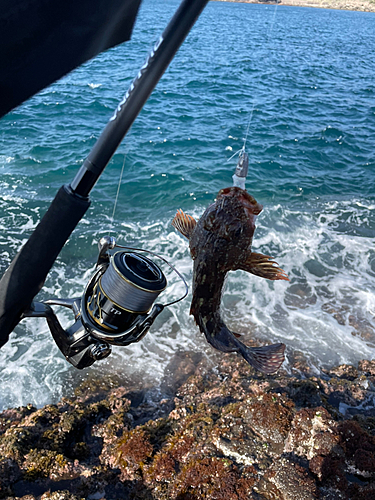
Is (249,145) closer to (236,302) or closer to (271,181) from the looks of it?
(271,181)

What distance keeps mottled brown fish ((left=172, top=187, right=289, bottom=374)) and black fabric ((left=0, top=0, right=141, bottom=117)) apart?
1.64m

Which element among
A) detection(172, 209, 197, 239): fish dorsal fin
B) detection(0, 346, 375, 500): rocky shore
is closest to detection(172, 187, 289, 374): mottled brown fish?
detection(172, 209, 197, 239): fish dorsal fin

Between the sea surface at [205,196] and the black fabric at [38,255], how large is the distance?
1.15 metres

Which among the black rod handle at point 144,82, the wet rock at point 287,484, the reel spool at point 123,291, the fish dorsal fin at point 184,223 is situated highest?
the black rod handle at point 144,82

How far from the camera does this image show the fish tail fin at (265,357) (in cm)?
371

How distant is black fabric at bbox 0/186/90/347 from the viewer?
233 centimetres

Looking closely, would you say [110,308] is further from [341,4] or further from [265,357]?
[341,4]

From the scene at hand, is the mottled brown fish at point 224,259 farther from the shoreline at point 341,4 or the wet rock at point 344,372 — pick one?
the shoreline at point 341,4

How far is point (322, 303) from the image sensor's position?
8.09m

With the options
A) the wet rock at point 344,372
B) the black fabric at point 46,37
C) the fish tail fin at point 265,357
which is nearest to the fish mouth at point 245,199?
the fish tail fin at point 265,357

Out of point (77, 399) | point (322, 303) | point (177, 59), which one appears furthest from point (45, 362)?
point (177, 59)

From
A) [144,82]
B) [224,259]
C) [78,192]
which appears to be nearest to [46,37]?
[144,82]

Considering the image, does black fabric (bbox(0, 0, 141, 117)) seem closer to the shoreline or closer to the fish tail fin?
the fish tail fin

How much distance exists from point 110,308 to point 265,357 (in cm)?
183
